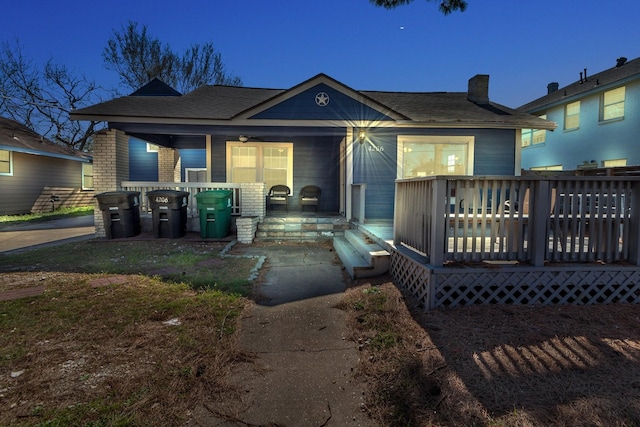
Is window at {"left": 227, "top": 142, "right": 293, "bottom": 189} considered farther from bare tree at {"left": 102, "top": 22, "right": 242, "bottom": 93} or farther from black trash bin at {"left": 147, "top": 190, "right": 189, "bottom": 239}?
bare tree at {"left": 102, "top": 22, "right": 242, "bottom": 93}

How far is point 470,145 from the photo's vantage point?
9117mm

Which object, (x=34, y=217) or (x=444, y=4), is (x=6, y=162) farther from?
(x=444, y=4)

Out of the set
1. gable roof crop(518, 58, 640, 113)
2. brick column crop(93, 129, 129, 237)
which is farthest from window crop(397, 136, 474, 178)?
gable roof crop(518, 58, 640, 113)

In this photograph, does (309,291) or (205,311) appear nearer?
(205,311)

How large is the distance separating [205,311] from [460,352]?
2496 millimetres

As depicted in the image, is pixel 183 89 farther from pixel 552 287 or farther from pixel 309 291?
pixel 552 287

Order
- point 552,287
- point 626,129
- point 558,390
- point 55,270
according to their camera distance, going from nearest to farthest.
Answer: point 558,390 → point 552,287 → point 55,270 → point 626,129

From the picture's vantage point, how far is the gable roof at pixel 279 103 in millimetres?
8234

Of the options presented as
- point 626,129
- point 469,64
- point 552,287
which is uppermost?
point 469,64

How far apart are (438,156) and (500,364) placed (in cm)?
755

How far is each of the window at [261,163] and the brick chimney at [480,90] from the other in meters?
6.12

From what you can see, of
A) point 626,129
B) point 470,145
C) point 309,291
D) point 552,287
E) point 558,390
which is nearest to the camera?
point 558,390

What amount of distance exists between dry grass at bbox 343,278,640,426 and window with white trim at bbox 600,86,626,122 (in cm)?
1312

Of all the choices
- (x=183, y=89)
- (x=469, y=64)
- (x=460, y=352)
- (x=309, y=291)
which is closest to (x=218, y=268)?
(x=309, y=291)
